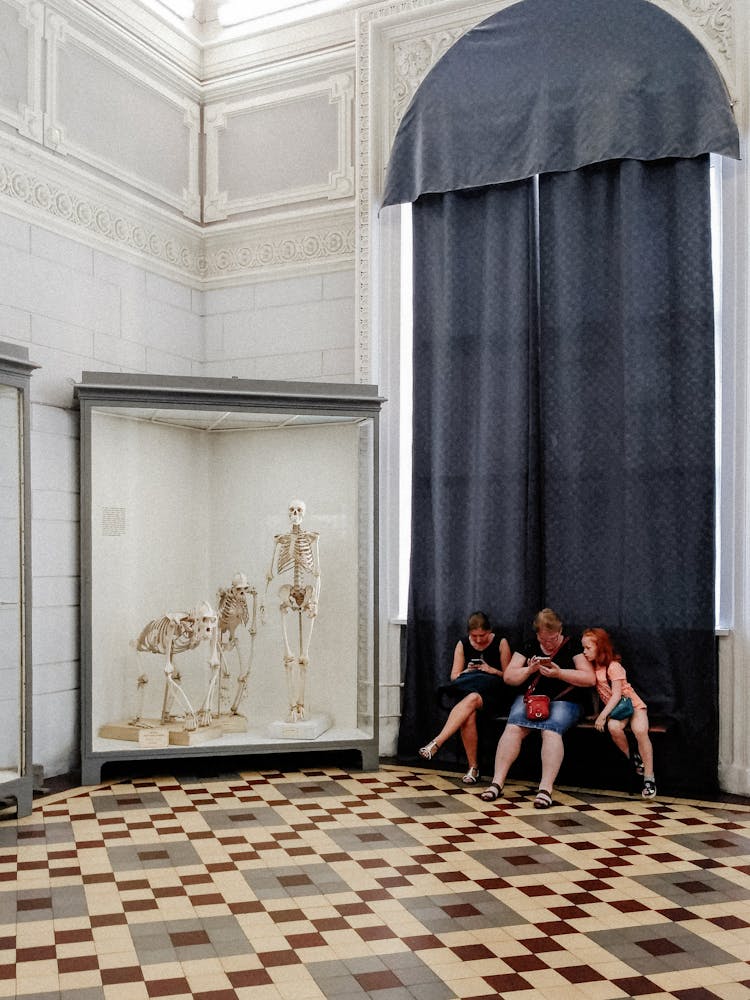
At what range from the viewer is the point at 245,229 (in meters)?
7.31

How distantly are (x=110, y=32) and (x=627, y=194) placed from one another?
348 centimetres

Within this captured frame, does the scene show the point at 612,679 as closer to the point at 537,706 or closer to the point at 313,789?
the point at 537,706

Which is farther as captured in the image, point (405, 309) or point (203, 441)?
point (405, 309)

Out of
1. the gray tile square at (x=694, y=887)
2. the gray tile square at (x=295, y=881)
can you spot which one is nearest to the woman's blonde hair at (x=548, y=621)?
the gray tile square at (x=694, y=887)

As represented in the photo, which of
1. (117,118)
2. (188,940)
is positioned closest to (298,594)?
(188,940)

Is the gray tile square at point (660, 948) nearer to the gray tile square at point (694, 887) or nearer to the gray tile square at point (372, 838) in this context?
the gray tile square at point (694, 887)

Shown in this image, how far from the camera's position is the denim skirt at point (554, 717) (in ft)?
18.1

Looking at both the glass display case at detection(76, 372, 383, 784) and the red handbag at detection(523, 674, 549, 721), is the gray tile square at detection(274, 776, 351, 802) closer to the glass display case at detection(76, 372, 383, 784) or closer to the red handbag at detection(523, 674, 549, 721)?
the glass display case at detection(76, 372, 383, 784)

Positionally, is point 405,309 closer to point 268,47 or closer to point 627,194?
point 627,194

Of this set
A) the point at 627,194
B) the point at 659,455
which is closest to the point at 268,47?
the point at 627,194

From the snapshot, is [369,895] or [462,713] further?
[462,713]

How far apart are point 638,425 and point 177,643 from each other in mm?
3009

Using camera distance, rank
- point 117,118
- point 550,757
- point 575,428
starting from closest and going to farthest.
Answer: point 550,757 < point 575,428 < point 117,118

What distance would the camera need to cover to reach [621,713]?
18.1 ft
